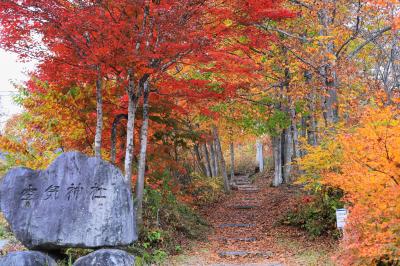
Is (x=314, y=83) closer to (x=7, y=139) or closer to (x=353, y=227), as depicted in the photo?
(x=353, y=227)

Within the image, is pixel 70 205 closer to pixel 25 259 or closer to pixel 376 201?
pixel 25 259

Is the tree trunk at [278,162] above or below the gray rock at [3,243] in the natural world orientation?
above

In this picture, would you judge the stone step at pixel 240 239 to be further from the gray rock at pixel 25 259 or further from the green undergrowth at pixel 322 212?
the gray rock at pixel 25 259

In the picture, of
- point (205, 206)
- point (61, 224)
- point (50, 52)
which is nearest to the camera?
point (61, 224)

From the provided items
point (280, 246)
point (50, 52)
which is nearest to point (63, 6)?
point (50, 52)

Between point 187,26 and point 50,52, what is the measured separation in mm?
3344

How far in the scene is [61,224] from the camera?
292 inches

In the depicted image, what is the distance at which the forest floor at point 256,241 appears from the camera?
9469 mm

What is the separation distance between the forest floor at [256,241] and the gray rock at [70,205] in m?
2.40

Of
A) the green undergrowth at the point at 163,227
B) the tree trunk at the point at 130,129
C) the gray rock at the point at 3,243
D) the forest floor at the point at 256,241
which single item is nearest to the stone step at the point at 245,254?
the forest floor at the point at 256,241

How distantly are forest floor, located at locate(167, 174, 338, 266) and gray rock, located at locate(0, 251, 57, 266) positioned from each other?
2.97 m

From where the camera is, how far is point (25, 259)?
23.0 feet

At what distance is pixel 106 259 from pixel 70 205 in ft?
4.23

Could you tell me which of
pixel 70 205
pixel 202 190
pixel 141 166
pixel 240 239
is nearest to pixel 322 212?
pixel 240 239
